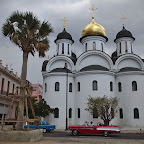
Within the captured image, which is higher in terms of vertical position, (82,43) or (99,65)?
(82,43)

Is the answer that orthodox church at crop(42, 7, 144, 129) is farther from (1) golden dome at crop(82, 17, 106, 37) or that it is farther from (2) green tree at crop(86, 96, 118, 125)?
(1) golden dome at crop(82, 17, 106, 37)

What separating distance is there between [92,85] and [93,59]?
527 cm

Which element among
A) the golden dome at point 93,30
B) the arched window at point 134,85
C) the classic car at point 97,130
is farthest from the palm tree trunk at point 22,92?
the golden dome at point 93,30

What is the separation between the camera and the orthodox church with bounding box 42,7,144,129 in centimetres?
2616

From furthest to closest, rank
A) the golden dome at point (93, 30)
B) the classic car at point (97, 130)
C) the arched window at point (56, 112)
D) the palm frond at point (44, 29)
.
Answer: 1. the golden dome at point (93, 30)
2. the arched window at point (56, 112)
3. the classic car at point (97, 130)
4. the palm frond at point (44, 29)

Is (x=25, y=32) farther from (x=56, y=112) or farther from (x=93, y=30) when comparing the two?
(x=93, y=30)

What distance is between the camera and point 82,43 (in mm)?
33250

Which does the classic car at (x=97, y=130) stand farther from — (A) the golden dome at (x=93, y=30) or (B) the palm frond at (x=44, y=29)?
(A) the golden dome at (x=93, y=30)

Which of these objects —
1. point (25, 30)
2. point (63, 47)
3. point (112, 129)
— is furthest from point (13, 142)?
point (63, 47)

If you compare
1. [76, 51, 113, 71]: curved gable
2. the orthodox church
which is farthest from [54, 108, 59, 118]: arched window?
[76, 51, 113, 71]: curved gable

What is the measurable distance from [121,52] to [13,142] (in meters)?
25.4

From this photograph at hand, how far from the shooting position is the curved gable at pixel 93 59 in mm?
29547

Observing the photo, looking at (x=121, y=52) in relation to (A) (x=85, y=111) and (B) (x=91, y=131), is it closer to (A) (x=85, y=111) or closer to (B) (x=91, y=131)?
(A) (x=85, y=111)

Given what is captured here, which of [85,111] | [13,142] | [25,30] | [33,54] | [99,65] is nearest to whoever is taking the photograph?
[13,142]
